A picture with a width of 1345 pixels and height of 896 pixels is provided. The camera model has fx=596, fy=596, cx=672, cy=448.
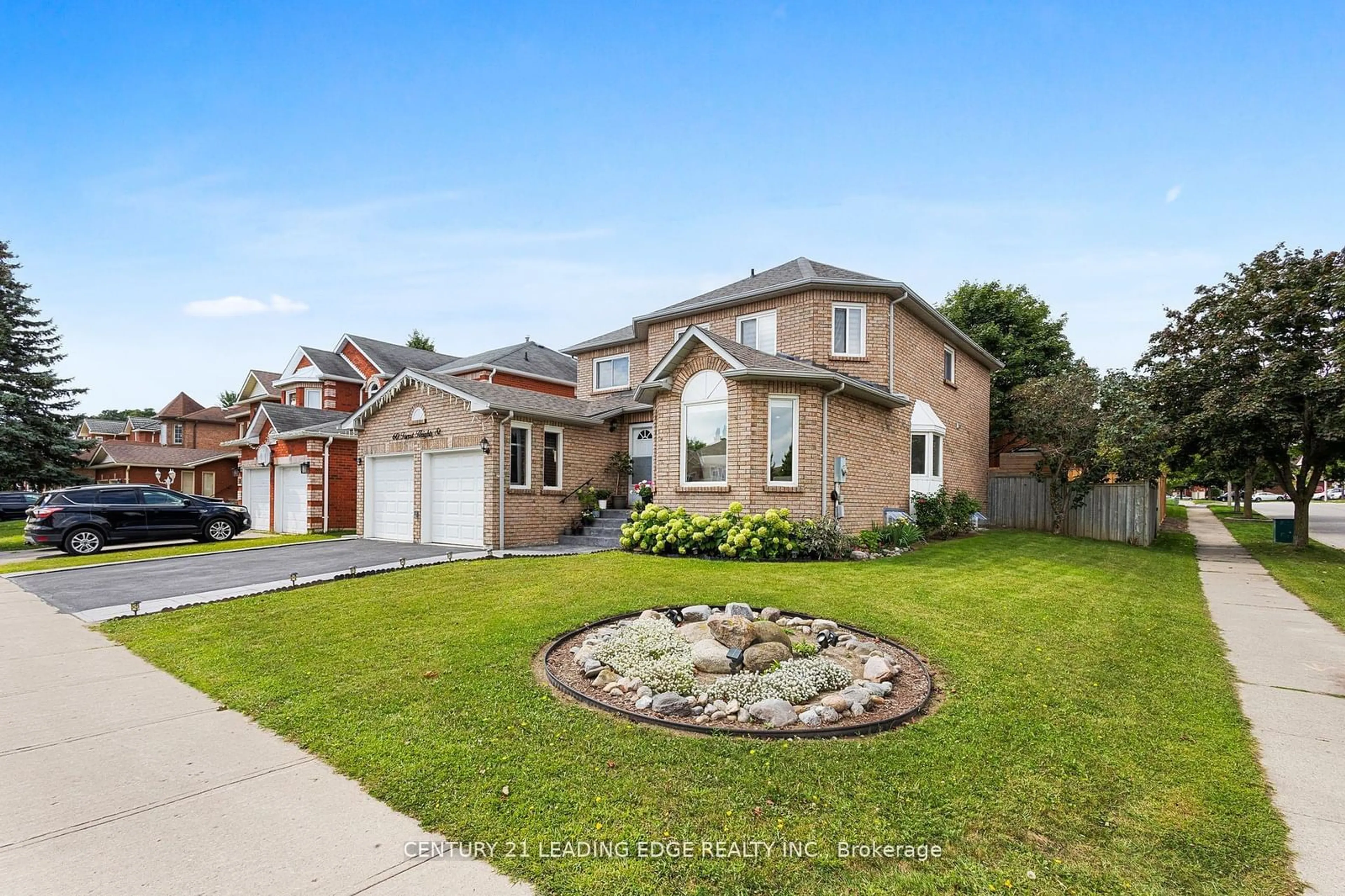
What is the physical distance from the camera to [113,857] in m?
2.71

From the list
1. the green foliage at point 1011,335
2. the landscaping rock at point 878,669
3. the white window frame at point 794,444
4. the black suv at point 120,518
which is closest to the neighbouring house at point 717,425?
the white window frame at point 794,444

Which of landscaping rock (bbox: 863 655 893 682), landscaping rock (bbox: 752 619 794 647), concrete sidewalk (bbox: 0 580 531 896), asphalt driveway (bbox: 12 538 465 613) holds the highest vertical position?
landscaping rock (bbox: 752 619 794 647)

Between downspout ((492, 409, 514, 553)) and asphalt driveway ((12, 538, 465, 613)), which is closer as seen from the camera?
asphalt driveway ((12, 538, 465, 613))

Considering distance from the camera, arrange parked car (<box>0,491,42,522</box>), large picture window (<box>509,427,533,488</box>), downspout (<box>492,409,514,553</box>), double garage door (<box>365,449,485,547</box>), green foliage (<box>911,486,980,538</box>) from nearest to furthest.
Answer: downspout (<box>492,409,514,553</box>) → large picture window (<box>509,427,533,488</box>) → double garage door (<box>365,449,485,547</box>) → green foliage (<box>911,486,980,538</box>) → parked car (<box>0,491,42,522</box>)

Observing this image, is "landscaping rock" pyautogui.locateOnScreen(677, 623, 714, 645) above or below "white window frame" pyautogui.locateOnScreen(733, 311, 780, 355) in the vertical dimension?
below

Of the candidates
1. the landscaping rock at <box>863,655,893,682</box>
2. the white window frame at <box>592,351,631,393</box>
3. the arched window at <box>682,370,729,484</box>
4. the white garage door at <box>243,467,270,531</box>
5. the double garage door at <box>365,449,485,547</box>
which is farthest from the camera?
the white garage door at <box>243,467,270,531</box>

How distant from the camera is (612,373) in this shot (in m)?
19.6

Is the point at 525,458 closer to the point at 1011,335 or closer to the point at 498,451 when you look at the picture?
the point at 498,451

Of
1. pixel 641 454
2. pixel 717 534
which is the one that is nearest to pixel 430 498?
pixel 641 454

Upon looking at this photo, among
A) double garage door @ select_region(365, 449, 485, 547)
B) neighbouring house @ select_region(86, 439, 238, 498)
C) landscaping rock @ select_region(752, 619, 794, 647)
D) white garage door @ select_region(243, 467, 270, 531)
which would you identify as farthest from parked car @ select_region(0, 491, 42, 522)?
landscaping rock @ select_region(752, 619, 794, 647)

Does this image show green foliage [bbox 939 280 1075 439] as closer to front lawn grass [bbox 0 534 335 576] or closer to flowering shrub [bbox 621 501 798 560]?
flowering shrub [bbox 621 501 798 560]

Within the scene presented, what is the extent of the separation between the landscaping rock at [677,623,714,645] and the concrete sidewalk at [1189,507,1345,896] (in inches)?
149

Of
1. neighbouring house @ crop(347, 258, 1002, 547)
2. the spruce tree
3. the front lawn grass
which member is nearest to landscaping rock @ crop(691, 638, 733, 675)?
neighbouring house @ crop(347, 258, 1002, 547)

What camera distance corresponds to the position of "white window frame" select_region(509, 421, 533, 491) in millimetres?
13969
